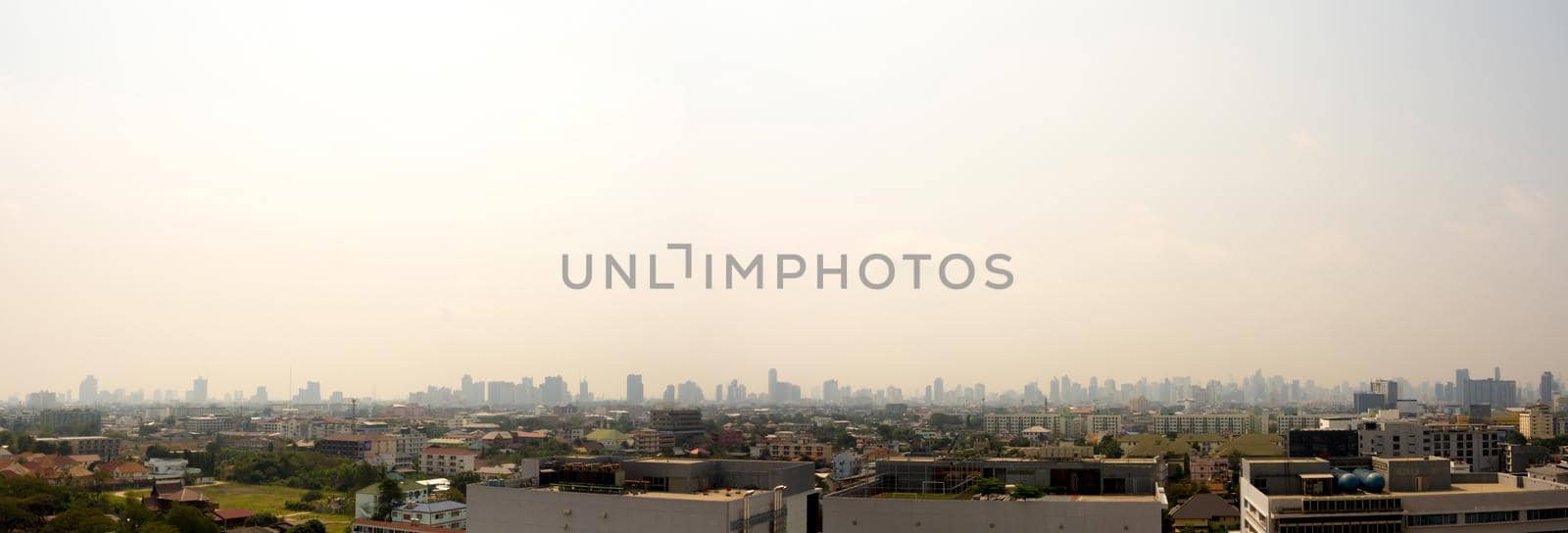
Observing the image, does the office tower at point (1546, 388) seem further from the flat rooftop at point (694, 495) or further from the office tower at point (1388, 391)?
the flat rooftop at point (694, 495)

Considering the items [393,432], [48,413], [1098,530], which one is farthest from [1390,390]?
[48,413]

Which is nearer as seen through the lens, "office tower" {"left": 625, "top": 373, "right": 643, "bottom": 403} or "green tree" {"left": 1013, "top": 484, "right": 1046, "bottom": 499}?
"green tree" {"left": 1013, "top": 484, "right": 1046, "bottom": 499}

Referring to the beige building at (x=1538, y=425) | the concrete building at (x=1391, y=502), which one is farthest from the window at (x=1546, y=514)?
the beige building at (x=1538, y=425)

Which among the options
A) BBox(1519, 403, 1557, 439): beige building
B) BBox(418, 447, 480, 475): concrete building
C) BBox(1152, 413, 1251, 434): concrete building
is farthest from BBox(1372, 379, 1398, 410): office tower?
BBox(418, 447, 480, 475): concrete building

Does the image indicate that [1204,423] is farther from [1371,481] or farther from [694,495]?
[694,495]

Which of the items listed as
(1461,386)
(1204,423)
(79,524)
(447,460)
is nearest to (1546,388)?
(1461,386)

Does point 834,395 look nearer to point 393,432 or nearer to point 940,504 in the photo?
point 393,432

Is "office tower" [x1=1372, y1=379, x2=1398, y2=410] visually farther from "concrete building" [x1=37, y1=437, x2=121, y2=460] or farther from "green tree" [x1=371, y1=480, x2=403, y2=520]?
"concrete building" [x1=37, y1=437, x2=121, y2=460]
